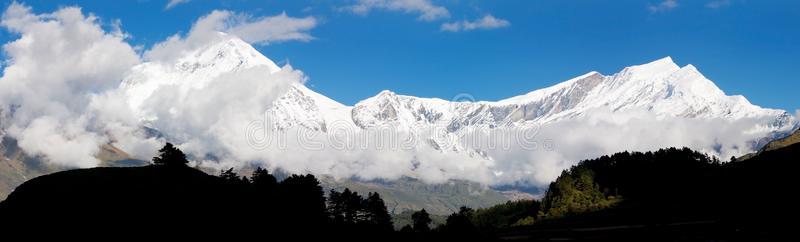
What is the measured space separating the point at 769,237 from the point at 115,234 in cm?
10614

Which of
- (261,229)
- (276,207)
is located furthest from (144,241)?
(276,207)

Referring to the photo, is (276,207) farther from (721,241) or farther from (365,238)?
(721,241)

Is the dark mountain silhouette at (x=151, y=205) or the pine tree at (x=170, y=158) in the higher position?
the pine tree at (x=170, y=158)

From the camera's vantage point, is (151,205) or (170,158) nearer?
(151,205)

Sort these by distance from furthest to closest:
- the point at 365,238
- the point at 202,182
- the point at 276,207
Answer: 1. the point at 365,238
2. the point at 276,207
3. the point at 202,182

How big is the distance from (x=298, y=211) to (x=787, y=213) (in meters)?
109

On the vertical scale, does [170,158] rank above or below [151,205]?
above

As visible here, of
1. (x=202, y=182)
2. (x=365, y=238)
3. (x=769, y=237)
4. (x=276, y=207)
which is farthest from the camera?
(x=365, y=238)

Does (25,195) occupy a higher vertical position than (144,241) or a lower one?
higher

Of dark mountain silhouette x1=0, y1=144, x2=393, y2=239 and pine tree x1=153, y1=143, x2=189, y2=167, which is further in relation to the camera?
pine tree x1=153, y1=143, x2=189, y2=167

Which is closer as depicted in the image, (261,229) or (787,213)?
(261,229)

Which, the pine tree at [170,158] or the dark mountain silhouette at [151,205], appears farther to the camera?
the pine tree at [170,158]

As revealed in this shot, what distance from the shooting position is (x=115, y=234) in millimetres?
115812

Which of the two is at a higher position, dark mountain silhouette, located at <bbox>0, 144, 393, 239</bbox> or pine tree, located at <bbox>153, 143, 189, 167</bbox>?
pine tree, located at <bbox>153, 143, 189, 167</bbox>
